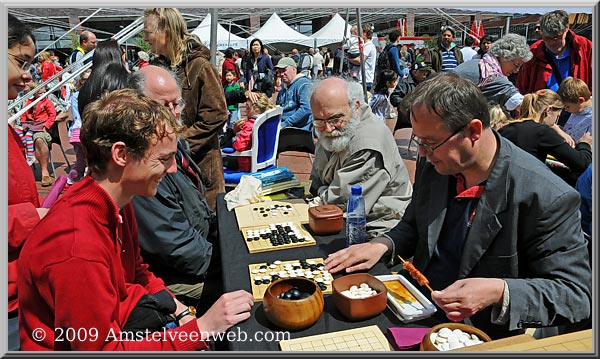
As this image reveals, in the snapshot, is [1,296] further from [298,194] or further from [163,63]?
[163,63]

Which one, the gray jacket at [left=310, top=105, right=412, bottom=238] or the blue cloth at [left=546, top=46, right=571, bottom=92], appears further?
the blue cloth at [left=546, top=46, right=571, bottom=92]

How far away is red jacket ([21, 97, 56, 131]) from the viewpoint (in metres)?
6.17

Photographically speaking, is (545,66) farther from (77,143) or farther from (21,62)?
(77,143)

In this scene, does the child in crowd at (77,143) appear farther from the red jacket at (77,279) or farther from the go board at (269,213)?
the red jacket at (77,279)

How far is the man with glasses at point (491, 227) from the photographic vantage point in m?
1.44

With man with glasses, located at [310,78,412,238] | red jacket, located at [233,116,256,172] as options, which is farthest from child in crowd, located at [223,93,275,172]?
man with glasses, located at [310,78,412,238]

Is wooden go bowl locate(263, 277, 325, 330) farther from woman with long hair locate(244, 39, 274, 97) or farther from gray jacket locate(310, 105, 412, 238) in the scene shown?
woman with long hair locate(244, 39, 274, 97)

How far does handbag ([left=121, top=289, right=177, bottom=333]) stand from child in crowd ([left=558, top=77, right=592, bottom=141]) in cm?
350

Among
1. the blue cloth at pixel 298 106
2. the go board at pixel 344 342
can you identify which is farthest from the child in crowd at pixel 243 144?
the go board at pixel 344 342

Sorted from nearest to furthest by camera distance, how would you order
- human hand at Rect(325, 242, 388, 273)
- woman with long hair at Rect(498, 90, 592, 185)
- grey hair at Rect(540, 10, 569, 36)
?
human hand at Rect(325, 242, 388, 273)
woman with long hair at Rect(498, 90, 592, 185)
grey hair at Rect(540, 10, 569, 36)

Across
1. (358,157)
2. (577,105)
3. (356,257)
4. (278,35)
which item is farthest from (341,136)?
(278,35)

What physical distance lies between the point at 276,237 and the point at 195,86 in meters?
1.74

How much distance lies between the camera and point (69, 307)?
3.98 feet

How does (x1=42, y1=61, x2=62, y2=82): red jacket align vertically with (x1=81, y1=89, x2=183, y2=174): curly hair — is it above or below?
below
